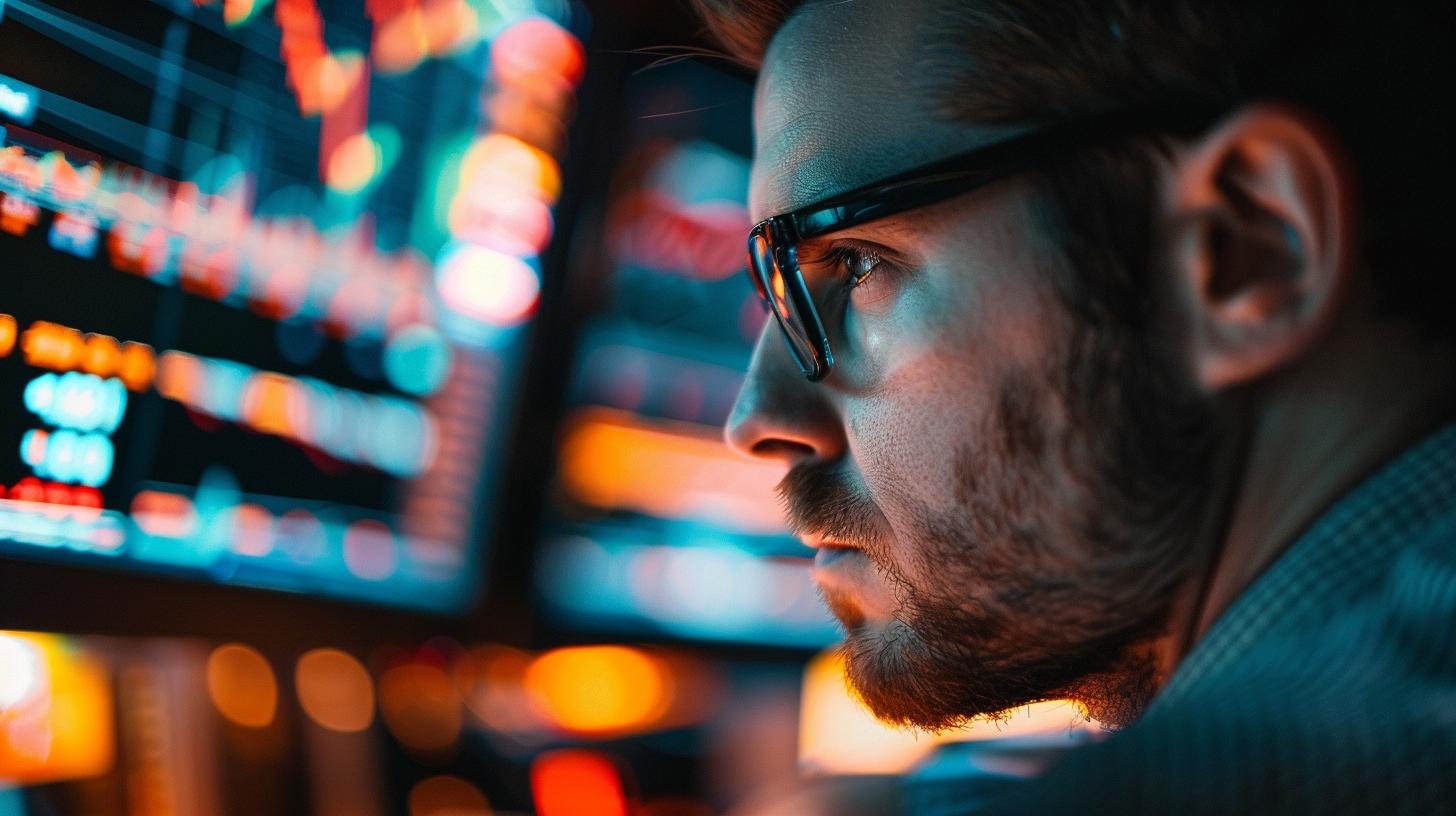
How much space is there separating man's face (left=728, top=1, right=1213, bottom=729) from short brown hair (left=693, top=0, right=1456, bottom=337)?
0.14 ft

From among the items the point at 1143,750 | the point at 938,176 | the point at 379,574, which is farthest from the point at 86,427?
the point at 1143,750

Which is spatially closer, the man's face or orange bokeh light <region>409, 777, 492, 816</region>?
the man's face

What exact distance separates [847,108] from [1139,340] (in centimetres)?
27

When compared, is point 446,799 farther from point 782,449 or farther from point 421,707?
point 782,449

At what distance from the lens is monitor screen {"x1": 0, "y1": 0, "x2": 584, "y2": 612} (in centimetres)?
102

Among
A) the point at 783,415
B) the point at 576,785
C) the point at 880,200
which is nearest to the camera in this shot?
the point at 880,200

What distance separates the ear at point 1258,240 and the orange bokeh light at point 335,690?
1098 millimetres

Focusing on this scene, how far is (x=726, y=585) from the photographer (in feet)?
6.35

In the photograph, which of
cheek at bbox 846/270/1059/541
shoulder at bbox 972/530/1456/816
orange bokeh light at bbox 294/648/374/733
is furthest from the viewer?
orange bokeh light at bbox 294/648/374/733

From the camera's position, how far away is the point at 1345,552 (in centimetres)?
67

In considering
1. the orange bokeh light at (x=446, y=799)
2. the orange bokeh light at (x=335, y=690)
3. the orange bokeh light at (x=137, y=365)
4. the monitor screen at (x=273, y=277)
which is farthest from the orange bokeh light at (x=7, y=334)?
the orange bokeh light at (x=446, y=799)

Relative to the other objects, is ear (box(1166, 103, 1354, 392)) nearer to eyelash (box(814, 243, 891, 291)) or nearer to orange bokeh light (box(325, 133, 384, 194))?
eyelash (box(814, 243, 891, 291))

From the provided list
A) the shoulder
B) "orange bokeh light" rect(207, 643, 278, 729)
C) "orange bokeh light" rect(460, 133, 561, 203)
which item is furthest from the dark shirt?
"orange bokeh light" rect(460, 133, 561, 203)

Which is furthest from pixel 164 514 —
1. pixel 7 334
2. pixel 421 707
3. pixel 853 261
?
pixel 853 261
